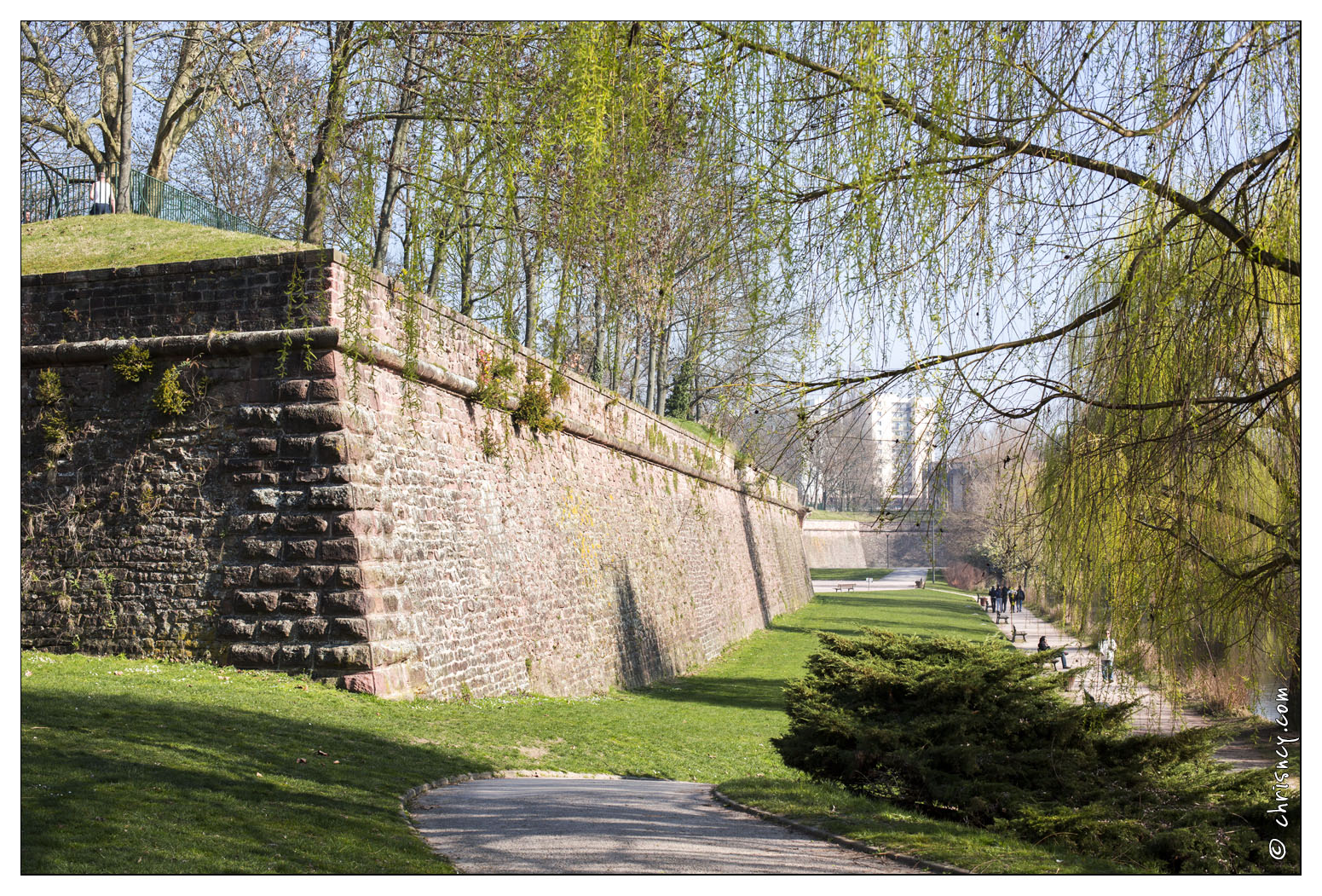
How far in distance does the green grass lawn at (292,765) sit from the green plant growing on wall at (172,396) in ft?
7.07

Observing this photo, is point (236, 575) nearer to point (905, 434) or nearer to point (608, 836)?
point (608, 836)

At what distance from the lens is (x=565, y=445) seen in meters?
13.4

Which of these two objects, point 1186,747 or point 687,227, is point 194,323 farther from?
point 1186,747

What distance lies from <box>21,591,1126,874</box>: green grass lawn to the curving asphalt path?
0.22 meters

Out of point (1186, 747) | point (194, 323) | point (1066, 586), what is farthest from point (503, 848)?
point (194, 323)

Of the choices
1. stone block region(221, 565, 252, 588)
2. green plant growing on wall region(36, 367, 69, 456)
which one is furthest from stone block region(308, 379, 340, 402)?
green plant growing on wall region(36, 367, 69, 456)

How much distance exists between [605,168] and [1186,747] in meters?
4.41

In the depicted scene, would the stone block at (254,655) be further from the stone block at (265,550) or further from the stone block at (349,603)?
the stone block at (265,550)

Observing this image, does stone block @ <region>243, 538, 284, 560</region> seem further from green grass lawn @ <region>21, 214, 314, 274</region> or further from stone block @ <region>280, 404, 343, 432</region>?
green grass lawn @ <region>21, 214, 314, 274</region>

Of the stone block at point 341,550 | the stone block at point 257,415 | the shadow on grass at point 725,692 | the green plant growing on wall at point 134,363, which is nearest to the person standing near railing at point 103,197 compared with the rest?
the green plant growing on wall at point 134,363

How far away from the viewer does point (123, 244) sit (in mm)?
10750

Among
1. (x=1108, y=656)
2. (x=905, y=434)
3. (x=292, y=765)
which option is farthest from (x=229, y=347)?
(x=1108, y=656)

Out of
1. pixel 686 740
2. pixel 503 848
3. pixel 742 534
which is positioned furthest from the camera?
pixel 742 534

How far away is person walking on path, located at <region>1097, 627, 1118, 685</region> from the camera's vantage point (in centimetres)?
452
